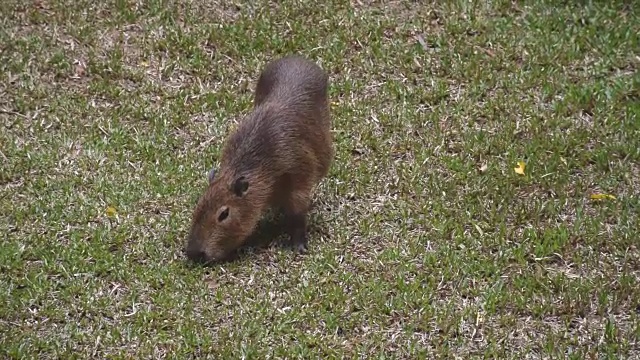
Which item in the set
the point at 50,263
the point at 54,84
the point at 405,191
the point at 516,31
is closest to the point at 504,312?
the point at 405,191

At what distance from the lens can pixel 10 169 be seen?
21.8 ft

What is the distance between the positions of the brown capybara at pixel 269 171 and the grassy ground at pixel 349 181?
18 cm

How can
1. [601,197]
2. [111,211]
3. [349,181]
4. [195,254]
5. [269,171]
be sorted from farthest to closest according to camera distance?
[349,181], [601,197], [111,211], [269,171], [195,254]

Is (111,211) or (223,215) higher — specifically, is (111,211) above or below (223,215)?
below

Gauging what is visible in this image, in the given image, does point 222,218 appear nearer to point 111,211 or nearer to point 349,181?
point 111,211

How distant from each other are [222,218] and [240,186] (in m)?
0.22

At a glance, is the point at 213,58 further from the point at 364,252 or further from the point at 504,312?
the point at 504,312

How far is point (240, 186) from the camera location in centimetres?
583

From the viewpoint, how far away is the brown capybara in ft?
19.0

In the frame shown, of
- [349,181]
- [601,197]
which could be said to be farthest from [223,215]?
[601,197]

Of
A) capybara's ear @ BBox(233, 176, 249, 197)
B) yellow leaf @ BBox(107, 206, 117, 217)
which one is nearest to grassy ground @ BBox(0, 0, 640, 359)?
yellow leaf @ BBox(107, 206, 117, 217)

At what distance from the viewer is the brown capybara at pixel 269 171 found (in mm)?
5797

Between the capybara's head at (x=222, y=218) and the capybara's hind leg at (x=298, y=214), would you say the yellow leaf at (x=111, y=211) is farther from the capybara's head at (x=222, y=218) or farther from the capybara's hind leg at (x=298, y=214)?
the capybara's hind leg at (x=298, y=214)

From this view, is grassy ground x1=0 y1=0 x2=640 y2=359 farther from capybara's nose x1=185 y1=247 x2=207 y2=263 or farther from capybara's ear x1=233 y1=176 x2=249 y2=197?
capybara's ear x1=233 y1=176 x2=249 y2=197
